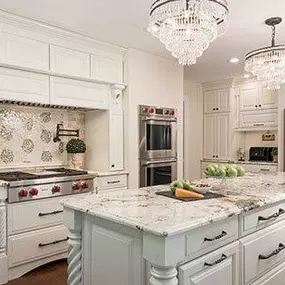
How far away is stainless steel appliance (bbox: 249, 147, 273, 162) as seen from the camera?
5.67 metres

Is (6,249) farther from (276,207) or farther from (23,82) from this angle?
(276,207)

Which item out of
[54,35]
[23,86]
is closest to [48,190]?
[23,86]

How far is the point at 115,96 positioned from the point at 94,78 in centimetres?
41

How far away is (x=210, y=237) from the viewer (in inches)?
59.9

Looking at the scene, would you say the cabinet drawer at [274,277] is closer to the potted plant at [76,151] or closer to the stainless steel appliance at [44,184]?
the stainless steel appliance at [44,184]

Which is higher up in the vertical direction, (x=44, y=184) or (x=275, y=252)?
(x=44, y=184)

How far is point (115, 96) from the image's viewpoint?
399 centimetres

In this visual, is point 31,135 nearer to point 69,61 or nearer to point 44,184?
point 44,184

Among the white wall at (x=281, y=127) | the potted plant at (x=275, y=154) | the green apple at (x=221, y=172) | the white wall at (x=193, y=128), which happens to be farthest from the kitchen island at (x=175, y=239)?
the white wall at (x=193, y=128)

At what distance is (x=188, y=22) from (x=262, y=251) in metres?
1.63

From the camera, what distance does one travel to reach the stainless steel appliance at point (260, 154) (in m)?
5.67

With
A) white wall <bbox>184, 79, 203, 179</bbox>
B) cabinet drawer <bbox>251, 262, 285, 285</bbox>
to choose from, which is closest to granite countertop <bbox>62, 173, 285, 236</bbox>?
cabinet drawer <bbox>251, 262, 285, 285</bbox>

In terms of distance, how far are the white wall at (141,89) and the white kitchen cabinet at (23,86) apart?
1.14 metres

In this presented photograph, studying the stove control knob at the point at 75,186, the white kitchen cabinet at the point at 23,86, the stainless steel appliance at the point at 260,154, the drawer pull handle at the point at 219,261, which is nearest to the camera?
the drawer pull handle at the point at 219,261
